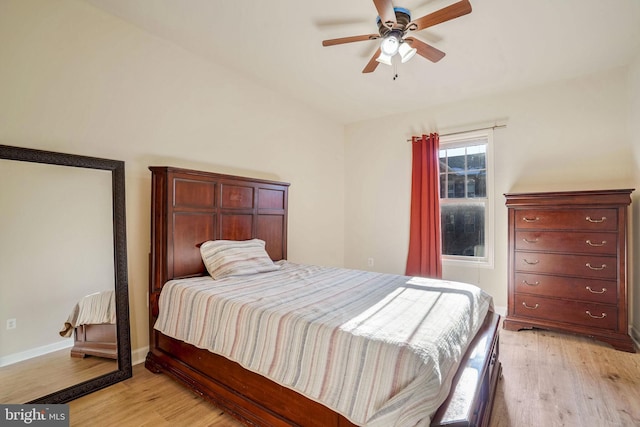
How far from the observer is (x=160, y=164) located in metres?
2.42

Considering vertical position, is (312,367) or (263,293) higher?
(263,293)

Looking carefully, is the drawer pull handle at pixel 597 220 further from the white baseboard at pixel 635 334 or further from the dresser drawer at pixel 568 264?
the white baseboard at pixel 635 334

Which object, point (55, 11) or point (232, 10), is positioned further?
point (232, 10)

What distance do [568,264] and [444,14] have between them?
2510 millimetres

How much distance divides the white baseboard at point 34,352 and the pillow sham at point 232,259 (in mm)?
956

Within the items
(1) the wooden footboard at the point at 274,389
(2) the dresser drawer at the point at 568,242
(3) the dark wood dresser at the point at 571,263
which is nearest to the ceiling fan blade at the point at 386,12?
(1) the wooden footboard at the point at 274,389

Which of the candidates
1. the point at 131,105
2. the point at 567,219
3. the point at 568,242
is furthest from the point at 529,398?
the point at 131,105

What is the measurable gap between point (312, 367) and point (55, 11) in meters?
2.71

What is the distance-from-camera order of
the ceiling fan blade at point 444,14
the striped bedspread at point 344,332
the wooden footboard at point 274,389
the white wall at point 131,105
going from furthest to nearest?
the white wall at point 131,105, the ceiling fan blade at point 444,14, the wooden footboard at point 274,389, the striped bedspread at point 344,332

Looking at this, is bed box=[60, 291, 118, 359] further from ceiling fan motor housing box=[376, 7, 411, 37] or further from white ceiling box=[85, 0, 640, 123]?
ceiling fan motor housing box=[376, 7, 411, 37]

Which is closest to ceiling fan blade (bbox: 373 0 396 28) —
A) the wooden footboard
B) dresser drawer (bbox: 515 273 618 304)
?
the wooden footboard

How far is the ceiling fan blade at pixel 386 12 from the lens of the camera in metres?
1.67

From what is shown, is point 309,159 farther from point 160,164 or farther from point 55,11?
point 55,11

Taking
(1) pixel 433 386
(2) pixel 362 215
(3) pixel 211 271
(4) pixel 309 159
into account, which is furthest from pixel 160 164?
(2) pixel 362 215
